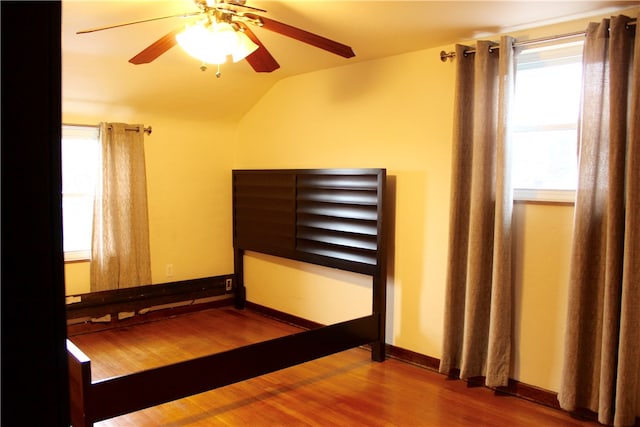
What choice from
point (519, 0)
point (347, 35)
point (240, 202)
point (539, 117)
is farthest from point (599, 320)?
point (240, 202)

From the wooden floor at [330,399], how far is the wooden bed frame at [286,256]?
0.71ft

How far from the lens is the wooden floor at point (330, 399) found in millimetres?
2711

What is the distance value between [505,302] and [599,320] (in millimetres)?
502

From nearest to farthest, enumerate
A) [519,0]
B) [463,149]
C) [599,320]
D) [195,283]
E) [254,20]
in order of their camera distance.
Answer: [254,20] < [519,0] < [599,320] < [463,149] < [195,283]

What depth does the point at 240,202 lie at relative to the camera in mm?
4934

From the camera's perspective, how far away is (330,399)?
2.97 meters

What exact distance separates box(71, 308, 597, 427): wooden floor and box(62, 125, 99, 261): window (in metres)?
0.88

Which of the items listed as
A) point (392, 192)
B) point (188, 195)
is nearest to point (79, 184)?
point (188, 195)

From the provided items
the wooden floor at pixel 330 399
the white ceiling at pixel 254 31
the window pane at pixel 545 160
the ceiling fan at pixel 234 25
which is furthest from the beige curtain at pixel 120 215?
the window pane at pixel 545 160

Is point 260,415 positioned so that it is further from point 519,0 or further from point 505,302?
point 519,0

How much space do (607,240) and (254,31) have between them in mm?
2402

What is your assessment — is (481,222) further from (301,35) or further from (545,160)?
(301,35)

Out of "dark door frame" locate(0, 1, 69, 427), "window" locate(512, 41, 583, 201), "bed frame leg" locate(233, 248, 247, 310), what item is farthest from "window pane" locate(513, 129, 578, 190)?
"bed frame leg" locate(233, 248, 247, 310)

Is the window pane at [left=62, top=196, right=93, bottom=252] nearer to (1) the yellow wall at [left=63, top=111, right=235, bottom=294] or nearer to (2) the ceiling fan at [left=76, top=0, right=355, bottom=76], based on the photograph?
(1) the yellow wall at [left=63, top=111, right=235, bottom=294]
